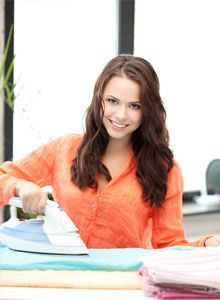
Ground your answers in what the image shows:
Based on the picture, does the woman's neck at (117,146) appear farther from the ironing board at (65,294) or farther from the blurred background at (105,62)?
the blurred background at (105,62)

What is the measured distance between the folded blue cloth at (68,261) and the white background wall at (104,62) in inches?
66.5

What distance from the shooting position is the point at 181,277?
1594 mm

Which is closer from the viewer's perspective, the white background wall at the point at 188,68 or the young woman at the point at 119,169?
the young woman at the point at 119,169

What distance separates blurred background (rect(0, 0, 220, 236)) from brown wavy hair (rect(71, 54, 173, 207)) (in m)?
1.26

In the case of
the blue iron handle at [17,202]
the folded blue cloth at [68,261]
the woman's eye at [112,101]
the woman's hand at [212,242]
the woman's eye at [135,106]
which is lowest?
the folded blue cloth at [68,261]

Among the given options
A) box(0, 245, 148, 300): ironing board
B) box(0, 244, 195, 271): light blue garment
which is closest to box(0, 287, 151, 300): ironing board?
box(0, 245, 148, 300): ironing board

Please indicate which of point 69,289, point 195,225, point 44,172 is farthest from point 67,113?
point 69,289

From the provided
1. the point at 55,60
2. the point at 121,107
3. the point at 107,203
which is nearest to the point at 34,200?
the point at 107,203

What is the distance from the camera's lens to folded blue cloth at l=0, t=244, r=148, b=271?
71.1 inches

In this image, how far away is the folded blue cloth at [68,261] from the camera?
1806 millimetres

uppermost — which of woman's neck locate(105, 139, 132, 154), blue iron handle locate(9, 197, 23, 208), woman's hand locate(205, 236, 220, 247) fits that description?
woman's neck locate(105, 139, 132, 154)

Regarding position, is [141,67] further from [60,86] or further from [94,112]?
[60,86]

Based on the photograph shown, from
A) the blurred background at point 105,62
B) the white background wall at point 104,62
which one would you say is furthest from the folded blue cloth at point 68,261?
the white background wall at point 104,62

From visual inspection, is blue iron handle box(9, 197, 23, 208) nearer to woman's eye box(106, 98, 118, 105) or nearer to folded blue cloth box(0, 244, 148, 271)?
folded blue cloth box(0, 244, 148, 271)
